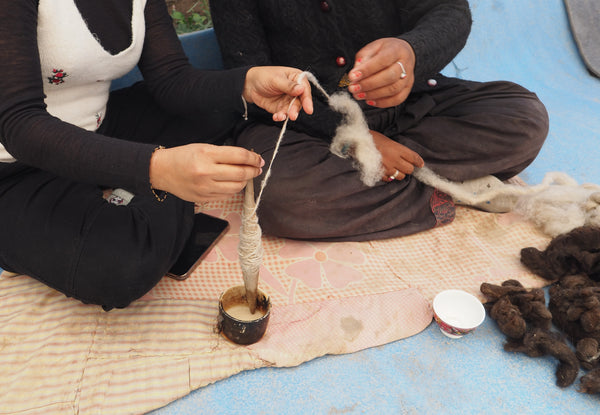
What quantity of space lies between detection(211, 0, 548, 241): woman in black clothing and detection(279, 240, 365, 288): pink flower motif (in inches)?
2.0

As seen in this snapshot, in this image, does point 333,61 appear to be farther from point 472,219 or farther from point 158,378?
point 158,378

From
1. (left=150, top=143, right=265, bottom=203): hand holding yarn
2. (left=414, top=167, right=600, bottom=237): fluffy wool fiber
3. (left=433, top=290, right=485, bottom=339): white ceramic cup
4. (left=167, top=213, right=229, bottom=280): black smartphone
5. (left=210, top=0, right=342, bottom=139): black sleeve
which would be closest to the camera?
(left=150, top=143, right=265, bottom=203): hand holding yarn

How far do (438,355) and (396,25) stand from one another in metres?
1.29

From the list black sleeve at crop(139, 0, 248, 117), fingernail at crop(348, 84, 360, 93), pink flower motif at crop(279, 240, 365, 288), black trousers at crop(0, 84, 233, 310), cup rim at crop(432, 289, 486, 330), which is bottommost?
pink flower motif at crop(279, 240, 365, 288)

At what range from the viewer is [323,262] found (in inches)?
65.6

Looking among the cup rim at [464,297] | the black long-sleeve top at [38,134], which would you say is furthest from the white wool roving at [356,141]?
the black long-sleeve top at [38,134]

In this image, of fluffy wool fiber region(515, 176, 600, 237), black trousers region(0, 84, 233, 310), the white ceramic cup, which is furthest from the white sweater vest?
fluffy wool fiber region(515, 176, 600, 237)

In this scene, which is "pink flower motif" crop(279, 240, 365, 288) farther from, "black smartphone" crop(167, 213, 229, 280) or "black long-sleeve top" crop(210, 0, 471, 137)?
"black long-sleeve top" crop(210, 0, 471, 137)

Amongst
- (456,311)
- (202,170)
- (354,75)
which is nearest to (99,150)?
(202,170)

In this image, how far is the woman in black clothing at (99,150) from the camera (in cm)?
104

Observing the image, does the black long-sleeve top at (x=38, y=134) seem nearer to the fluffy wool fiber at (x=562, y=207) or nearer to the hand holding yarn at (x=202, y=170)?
the hand holding yarn at (x=202, y=170)

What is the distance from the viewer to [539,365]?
1.41 meters

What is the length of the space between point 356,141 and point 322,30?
446 mm

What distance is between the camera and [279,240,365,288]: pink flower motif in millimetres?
1604
